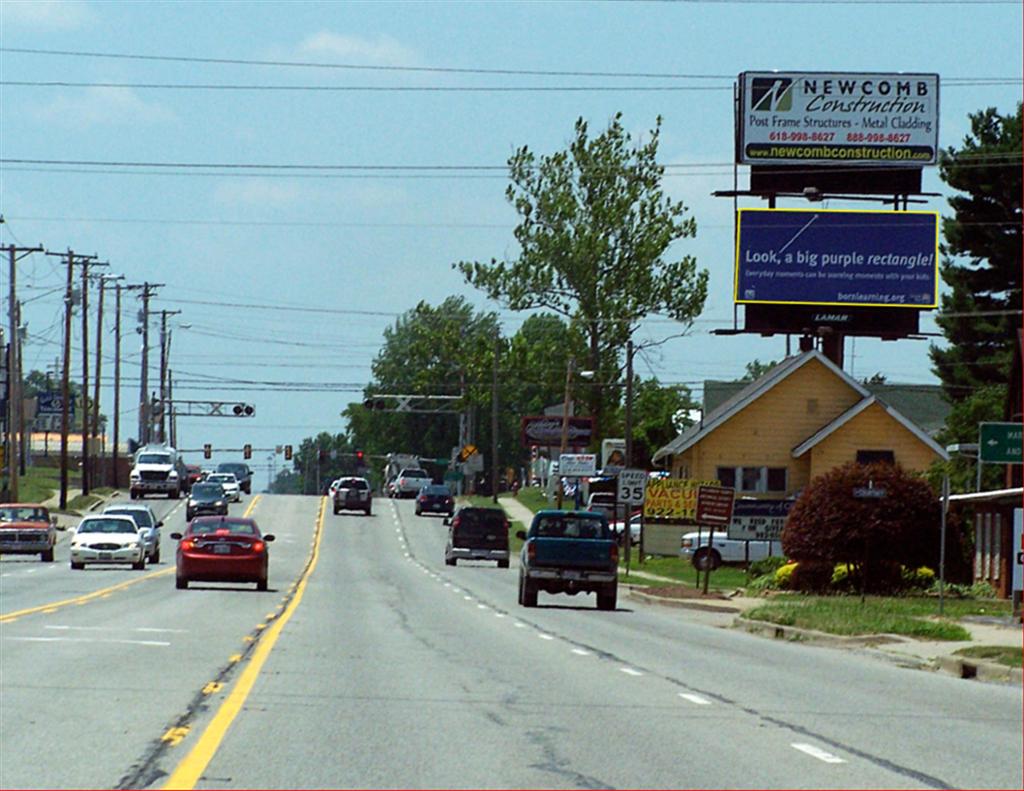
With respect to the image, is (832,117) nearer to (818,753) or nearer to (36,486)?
(818,753)

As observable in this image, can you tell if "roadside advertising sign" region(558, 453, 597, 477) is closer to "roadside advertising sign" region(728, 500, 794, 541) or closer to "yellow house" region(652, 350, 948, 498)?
"yellow house" region(652, 350, 948, 498)

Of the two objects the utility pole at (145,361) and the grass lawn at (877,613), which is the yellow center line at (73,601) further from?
the utility pole at (145,361)

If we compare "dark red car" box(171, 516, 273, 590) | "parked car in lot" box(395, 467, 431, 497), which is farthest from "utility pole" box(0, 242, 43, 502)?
"dark red car" box(171, 516, 273, 590)

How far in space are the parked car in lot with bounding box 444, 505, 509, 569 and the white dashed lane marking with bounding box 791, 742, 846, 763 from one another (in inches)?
1835

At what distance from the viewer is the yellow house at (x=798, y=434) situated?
70.9m

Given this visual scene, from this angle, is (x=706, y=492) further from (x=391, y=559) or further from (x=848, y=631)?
(x=391, y=559)

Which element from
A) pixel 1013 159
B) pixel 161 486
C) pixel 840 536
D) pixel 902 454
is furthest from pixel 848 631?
pixel 161 486

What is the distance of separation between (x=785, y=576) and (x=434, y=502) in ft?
174

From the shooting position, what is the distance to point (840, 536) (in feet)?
129

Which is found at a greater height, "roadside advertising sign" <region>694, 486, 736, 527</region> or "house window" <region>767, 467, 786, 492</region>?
"house window" <region>767, 467, 786, 492</region>

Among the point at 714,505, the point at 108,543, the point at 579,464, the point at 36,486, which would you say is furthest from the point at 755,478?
the point at 36,486

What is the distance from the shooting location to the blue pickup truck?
35594mm

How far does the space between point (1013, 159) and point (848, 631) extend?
52.9 m

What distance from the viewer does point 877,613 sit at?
3077cm
